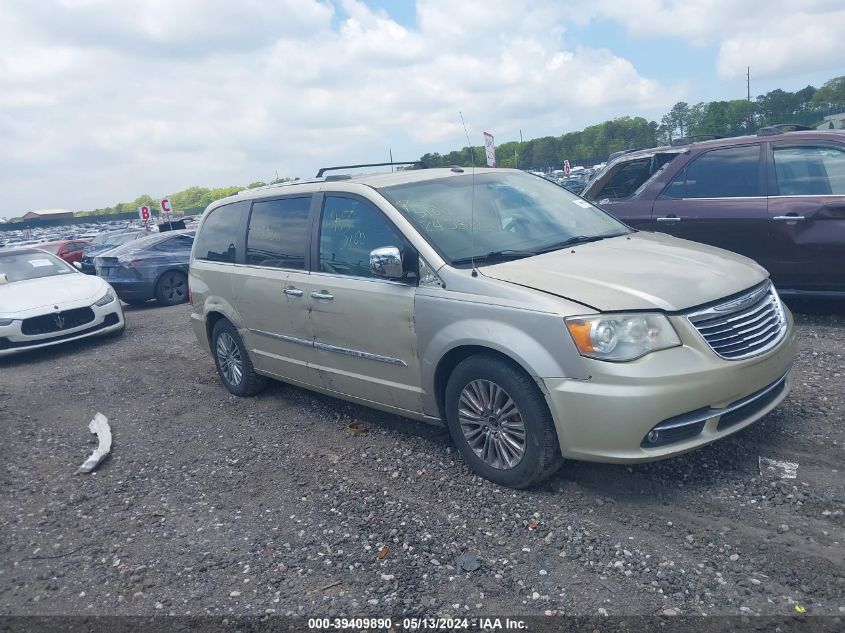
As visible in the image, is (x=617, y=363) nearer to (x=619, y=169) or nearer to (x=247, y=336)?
(x=247, y=336)

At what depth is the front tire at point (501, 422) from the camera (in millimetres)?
3627

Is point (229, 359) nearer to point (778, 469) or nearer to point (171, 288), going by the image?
point (778, 469)

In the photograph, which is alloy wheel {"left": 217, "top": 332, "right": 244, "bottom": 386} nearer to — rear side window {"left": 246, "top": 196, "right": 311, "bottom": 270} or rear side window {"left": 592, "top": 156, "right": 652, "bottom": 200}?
rear side window {"left": 246, "top": 196, "right": 311, "bottom": 270}

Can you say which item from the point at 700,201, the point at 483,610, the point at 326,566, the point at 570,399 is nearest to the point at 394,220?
the point at 570,399

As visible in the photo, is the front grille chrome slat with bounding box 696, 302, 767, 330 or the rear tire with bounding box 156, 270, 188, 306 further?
the rear tire with bounding box 156, 270, 188, 306

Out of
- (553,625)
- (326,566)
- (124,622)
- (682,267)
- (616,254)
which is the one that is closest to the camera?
(553,625)

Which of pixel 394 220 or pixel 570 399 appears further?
pixel 394 220

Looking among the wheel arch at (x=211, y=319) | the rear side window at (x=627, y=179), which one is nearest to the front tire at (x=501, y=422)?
the wheel arch at (x=211, y=319)

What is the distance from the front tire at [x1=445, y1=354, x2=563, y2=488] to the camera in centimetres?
363

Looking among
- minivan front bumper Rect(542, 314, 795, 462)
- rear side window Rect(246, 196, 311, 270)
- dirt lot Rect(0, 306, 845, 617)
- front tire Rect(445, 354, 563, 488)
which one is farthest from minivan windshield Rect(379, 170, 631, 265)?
dirt lot Rect(0, 306, 845, 617)

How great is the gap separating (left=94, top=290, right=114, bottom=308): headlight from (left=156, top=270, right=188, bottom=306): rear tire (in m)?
3.72

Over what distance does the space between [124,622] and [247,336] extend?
3088mm

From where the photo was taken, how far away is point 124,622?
122 inches

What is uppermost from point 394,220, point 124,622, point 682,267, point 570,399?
point 394,220
